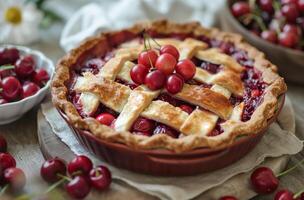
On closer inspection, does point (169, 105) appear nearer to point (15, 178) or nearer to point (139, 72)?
point (139, 72)

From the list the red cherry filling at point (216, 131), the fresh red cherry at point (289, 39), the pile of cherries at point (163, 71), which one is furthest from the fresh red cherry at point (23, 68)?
the fresh red cherry at point (289, 39)

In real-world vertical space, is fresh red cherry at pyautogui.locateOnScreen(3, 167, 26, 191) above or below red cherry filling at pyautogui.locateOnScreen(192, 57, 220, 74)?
below

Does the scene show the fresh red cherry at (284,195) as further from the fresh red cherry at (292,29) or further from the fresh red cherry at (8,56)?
the fresh red cherry at (8,56)

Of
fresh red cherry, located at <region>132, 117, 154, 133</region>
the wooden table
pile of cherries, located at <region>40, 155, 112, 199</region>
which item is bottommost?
the wooden table

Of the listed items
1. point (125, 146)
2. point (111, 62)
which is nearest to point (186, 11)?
point (111, 62)

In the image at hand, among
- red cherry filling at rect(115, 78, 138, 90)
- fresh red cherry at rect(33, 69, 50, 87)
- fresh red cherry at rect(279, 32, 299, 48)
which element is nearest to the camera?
red cherry filling at rect(115, 78, 138, 90)

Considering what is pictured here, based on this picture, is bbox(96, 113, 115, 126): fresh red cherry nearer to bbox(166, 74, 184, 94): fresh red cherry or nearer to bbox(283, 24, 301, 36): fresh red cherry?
bbox(166, 74, 184, 94): fresh red cherry


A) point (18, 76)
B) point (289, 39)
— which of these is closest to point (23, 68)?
point (18, 76)

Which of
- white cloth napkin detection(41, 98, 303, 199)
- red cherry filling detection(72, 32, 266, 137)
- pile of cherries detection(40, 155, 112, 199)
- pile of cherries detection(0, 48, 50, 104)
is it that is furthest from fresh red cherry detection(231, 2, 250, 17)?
pile of cherries detection(40, 155, 112, 199)
